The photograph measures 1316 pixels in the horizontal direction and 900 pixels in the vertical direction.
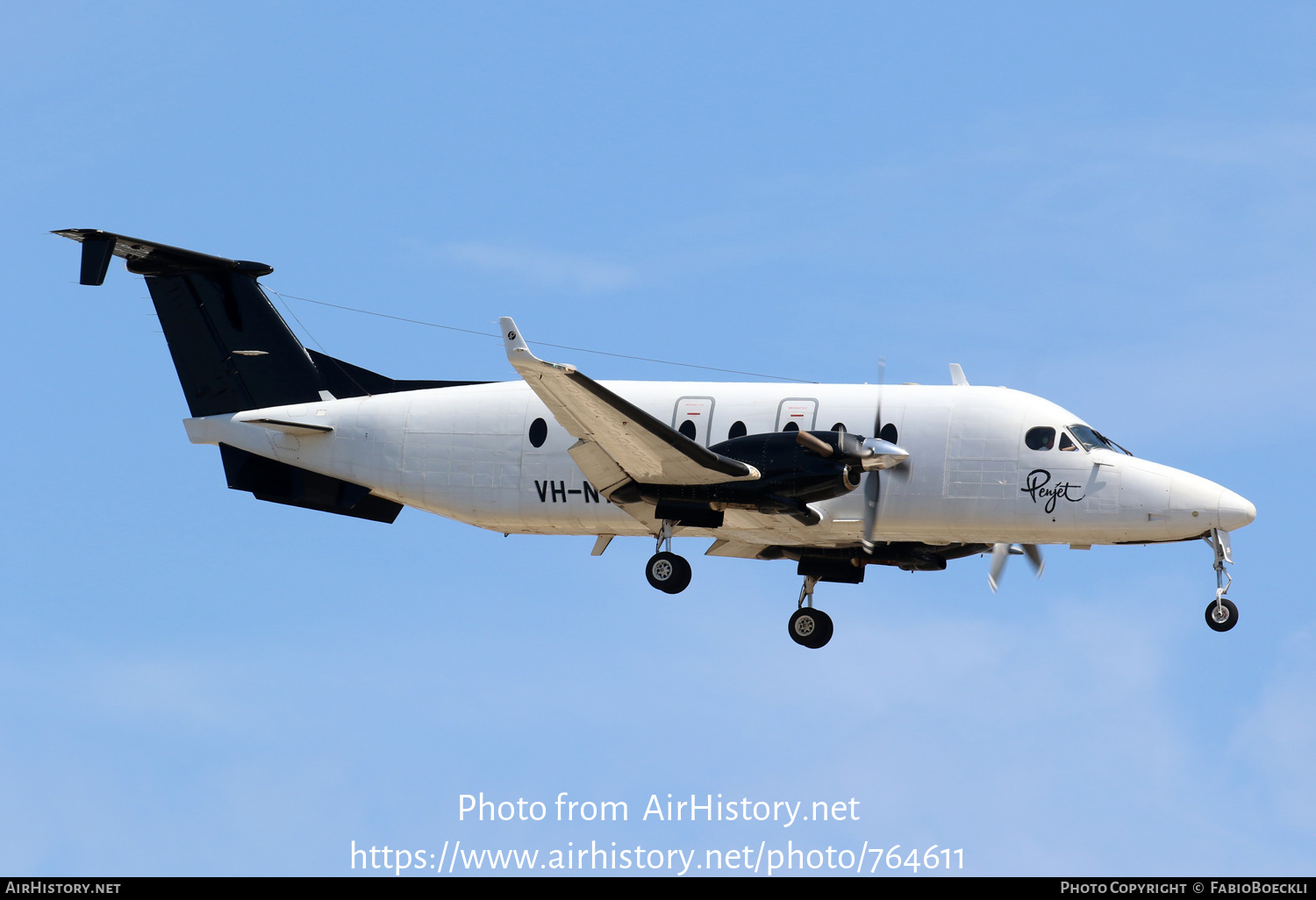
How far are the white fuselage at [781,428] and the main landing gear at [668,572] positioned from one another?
3.11 ft

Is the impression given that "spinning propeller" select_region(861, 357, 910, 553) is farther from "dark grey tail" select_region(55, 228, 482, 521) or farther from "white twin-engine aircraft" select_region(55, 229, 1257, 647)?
"dark grey tail" select_region(55, 228, 482, 521)

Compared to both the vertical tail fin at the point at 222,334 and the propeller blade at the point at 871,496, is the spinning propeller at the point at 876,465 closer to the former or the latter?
the propeller blade at the point at 871,496

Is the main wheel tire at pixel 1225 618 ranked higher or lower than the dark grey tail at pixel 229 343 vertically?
lower

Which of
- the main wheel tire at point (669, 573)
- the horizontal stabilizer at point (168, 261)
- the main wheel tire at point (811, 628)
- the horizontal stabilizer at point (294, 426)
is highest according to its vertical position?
the horizontal stabilizer at point (168, 261)

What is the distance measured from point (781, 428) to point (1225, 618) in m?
7.27

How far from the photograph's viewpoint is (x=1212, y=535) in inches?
1025

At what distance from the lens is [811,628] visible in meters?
29.9

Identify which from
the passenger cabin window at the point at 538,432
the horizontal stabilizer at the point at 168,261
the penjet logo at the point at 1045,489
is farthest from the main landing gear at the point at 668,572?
the horizontal stabilizer at the point at 168,261

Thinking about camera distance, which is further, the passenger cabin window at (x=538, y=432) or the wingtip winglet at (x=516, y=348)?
the passenger cabin window at (x=538, y=432)

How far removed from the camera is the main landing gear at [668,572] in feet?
88.5

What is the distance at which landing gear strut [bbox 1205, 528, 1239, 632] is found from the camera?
83.3 ft
